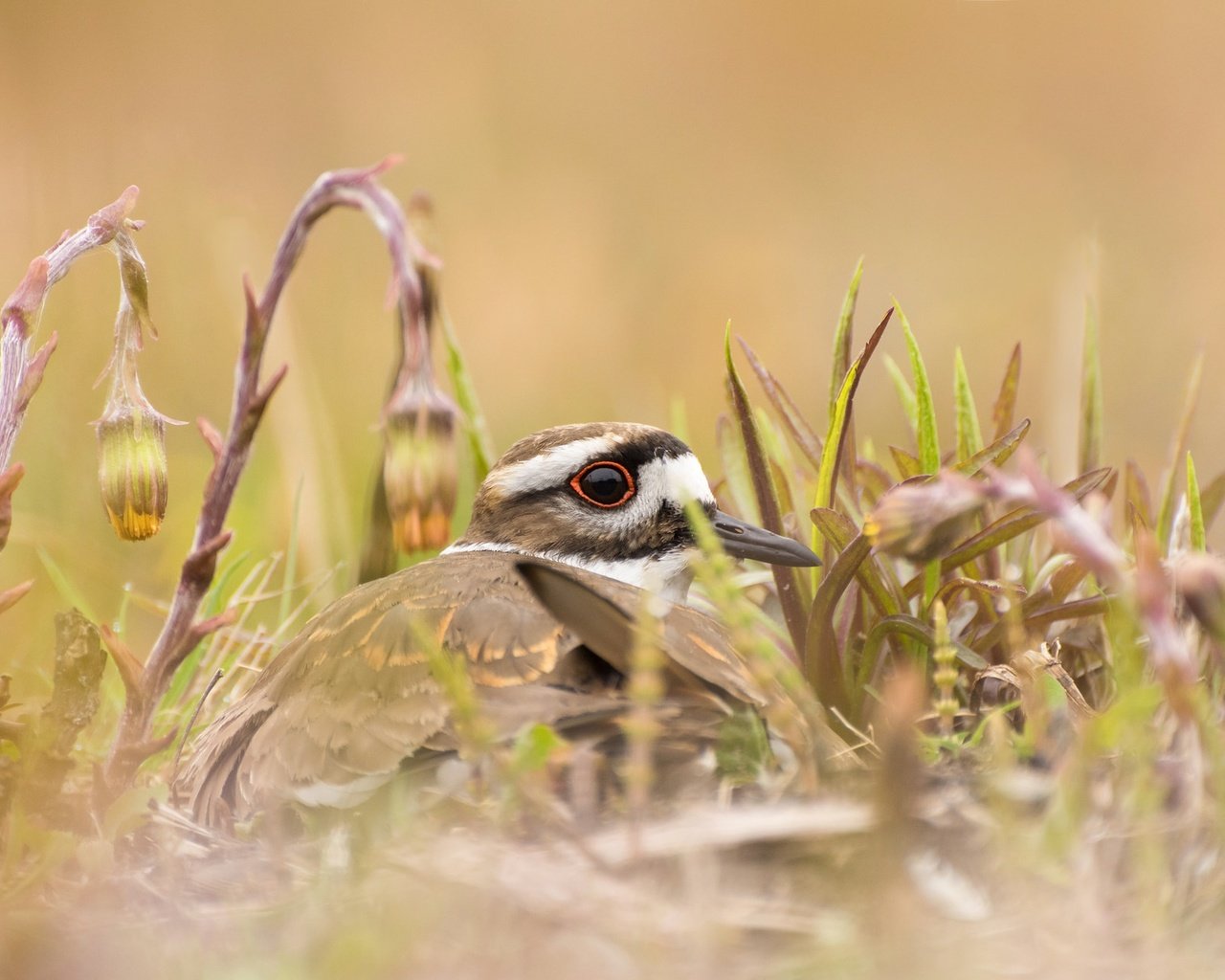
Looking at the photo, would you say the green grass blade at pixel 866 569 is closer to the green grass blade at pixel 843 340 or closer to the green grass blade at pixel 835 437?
the green grass blade at pixel 835 437

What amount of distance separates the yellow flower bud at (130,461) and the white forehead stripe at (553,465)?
135 centimetres

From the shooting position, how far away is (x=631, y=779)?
7.98 ft

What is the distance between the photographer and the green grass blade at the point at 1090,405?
4.51 metres

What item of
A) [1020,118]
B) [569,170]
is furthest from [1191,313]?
[569,170]

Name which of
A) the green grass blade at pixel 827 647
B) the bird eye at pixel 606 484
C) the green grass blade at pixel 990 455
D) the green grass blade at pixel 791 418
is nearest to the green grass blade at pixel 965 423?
the green grass blade at pixel 990 455

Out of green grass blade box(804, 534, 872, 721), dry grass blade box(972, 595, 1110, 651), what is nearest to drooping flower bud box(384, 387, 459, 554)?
green grass blade box(804, 534, 872, 721)

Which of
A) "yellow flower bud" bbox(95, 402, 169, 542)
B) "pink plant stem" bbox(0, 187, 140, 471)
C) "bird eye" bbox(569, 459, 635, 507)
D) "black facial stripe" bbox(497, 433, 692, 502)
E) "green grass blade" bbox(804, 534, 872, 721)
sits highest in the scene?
"pink plant stem" bbox(0, 187, 140, 471)

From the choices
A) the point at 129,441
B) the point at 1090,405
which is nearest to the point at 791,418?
the point at 1090,405

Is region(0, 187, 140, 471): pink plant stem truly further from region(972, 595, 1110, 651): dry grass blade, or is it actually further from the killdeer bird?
region(972, 595, 1110, 651): dry grass blade

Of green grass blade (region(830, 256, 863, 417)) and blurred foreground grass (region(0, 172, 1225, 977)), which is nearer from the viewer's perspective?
blurred foreground grass (region(0, 172, 1225, 977))

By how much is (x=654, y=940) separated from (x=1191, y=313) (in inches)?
323

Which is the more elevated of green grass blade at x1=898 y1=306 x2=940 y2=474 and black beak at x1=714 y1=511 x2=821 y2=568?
green grass blade at x1=898 y1=306 x2=940 y2=474

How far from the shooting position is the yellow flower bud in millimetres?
3424

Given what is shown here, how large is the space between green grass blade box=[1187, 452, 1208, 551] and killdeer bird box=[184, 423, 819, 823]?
0.91 m
